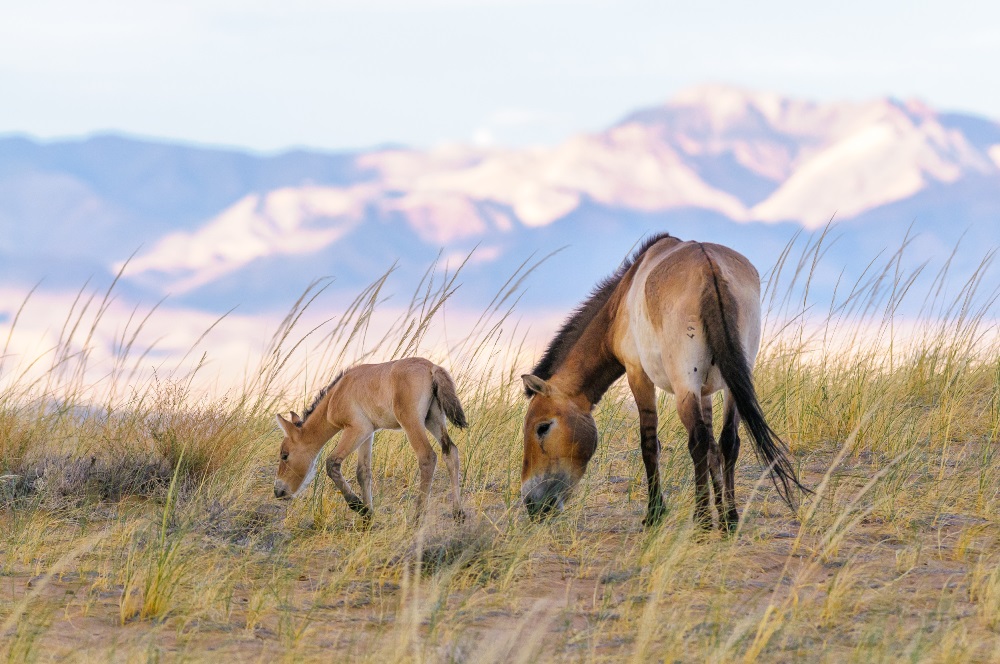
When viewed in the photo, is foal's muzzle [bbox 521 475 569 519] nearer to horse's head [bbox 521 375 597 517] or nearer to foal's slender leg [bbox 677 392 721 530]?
horse's head [bbox 521 375 597 517]

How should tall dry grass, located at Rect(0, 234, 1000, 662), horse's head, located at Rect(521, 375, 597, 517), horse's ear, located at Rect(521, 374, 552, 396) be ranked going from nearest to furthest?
tall dry grass, located at Rect(0, 234, 1000, 662) → horse's head, located at Rect(521, 375, 597, 517) → horse's ear, located at Rect(521, 374, 552, 396)

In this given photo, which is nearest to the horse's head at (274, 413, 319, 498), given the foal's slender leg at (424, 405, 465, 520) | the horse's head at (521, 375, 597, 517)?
the foal's slender leg at (424, 405, 465, 520)

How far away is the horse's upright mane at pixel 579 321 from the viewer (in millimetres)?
7250

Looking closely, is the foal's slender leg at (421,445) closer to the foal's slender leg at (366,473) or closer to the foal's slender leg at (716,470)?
the foal's slender leg at (366,473)

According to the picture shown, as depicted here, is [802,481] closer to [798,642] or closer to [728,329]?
[728,329]

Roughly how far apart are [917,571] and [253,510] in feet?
13.3

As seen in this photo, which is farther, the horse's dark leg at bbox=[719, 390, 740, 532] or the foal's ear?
the foal's ear

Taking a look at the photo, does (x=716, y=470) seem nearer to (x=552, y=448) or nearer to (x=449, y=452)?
(x=552, y=448)

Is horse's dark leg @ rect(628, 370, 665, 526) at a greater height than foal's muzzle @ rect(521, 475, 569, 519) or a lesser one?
greater

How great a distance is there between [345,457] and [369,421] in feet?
0.91

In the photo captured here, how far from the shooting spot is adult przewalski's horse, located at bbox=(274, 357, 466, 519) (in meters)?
6.77

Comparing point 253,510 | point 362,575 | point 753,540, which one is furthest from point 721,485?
point 253,510

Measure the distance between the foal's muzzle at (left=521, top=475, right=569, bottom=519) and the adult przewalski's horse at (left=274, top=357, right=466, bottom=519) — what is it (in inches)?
17.8

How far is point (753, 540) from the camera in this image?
20.4 feet
